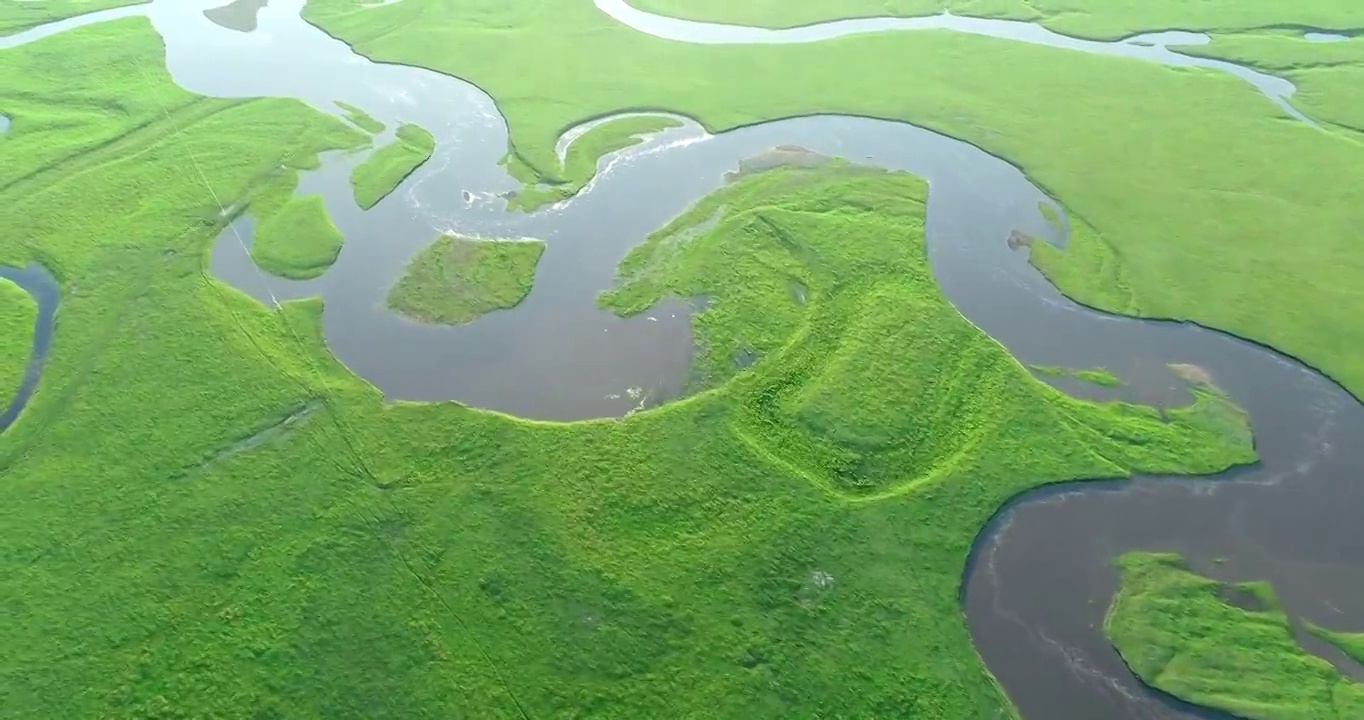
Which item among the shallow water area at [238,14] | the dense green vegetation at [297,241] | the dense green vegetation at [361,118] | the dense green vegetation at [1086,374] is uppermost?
the dense green vegetation at [1086,374]

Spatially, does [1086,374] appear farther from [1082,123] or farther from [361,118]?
[361,118]

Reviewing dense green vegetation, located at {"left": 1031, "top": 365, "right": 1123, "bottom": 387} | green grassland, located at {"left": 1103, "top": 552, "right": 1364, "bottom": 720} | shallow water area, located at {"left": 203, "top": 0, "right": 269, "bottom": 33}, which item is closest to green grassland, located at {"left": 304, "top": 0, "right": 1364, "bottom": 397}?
dense green vegetation, located at {"left": 1031, "top": 365, "right": 1123, "bottom": 387}

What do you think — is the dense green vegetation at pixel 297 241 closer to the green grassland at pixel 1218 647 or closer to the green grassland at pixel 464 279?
the green grassland at pixel 464 279

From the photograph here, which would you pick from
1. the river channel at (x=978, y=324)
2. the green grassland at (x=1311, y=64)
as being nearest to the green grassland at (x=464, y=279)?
the river channel at (x=978, y=324)

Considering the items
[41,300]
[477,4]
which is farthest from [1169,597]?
[477,4]

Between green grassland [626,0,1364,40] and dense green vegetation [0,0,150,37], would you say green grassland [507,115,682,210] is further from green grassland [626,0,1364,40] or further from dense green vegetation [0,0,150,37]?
dense green vegetation [0,0,150,37]

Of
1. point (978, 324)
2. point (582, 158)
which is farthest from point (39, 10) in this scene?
point (978, 324)
